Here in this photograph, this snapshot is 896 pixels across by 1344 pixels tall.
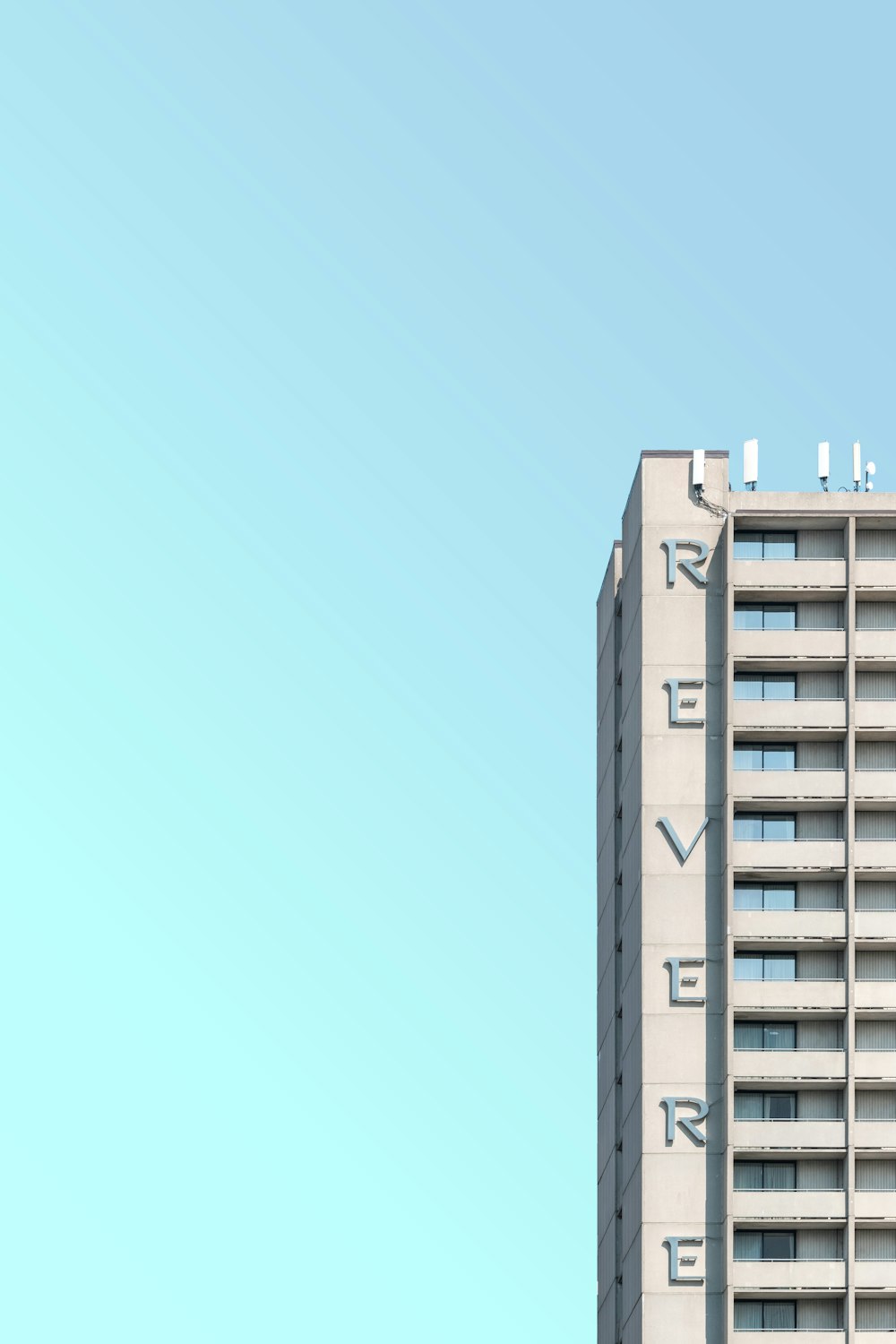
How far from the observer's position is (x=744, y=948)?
434ft

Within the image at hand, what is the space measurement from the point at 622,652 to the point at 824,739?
1401cm

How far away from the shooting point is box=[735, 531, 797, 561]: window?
13638cm

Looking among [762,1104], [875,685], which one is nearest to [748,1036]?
[762,1104]

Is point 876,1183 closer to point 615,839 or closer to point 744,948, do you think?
point 744,948

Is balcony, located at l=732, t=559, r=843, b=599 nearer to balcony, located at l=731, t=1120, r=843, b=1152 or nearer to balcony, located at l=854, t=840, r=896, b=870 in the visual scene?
balcony, located at l=854, t=840, r=896, b=870

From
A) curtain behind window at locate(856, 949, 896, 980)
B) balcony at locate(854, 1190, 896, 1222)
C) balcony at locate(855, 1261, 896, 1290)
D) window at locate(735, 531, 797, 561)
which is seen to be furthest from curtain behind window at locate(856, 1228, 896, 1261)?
window at locate(735, 531, 797, 561)

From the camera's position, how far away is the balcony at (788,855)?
132500 mm

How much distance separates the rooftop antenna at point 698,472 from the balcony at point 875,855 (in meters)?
18.6

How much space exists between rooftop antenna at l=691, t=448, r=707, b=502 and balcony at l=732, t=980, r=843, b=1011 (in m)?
23.8

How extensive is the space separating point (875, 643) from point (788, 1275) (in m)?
30.1

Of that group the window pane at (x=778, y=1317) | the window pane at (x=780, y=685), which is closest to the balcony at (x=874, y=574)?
the window pane at (x=780, y=685)

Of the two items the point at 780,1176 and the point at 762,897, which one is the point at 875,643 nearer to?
the point at 762,897

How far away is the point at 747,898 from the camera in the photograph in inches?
5236

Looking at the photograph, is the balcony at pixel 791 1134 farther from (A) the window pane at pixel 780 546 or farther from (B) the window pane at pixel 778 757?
(A) the window pane at pixel 780 546
